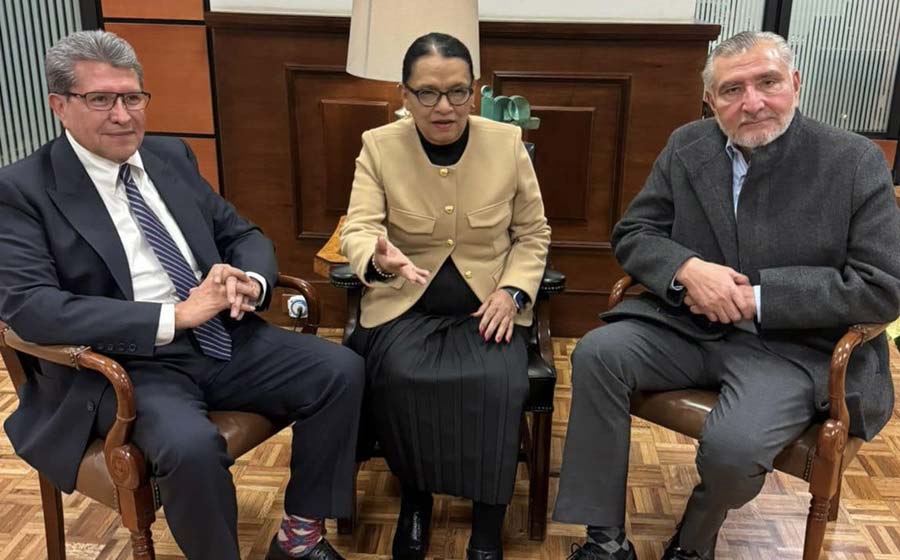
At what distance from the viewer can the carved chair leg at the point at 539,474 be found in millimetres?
2283

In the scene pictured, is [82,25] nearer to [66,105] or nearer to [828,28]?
[66,105]

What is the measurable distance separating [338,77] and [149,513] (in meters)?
2.13

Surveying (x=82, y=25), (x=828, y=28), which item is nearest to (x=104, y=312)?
(x=82, y=25)

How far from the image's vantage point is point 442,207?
7.55 feet

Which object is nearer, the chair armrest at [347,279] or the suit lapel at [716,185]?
the suit lapel at [716,185]

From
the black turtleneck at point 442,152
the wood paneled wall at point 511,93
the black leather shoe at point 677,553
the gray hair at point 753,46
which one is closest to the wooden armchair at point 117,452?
the black turtleneck at point 442,152

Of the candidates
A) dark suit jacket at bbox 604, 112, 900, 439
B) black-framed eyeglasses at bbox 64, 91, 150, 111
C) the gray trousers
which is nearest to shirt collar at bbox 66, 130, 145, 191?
black-framed eyeglasses at bbox 64, 91, 150, 111

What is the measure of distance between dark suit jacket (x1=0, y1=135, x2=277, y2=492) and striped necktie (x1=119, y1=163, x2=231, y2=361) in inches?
3.6

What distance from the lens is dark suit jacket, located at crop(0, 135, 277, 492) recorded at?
183 centimetres

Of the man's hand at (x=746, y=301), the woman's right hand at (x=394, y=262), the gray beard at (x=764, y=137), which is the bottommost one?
the man's hand at (x=746, y=301)

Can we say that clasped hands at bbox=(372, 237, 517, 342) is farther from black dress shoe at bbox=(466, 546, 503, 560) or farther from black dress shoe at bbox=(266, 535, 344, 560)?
black dress shoe at bbox=(266, 535, 344, 560)

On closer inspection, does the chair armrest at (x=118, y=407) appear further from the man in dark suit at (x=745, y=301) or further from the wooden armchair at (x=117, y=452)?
the man in dark suit at (x=745, y=301)

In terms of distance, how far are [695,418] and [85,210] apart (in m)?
1.57

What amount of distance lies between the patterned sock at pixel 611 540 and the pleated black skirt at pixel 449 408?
0.26 metres
